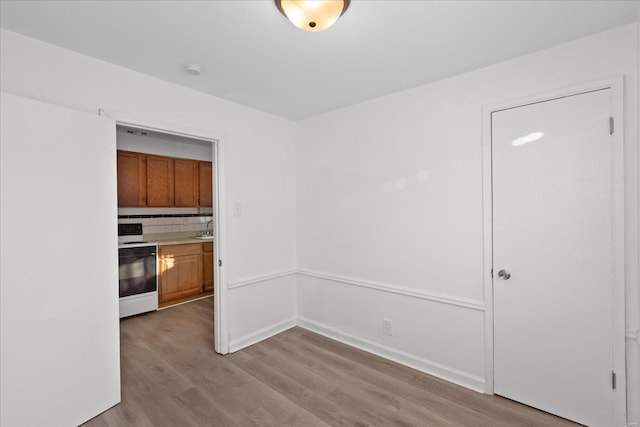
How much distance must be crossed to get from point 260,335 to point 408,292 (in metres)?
1.68

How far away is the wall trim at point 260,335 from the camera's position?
288 centimetres

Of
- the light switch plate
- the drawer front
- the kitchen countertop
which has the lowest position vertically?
the drawer front

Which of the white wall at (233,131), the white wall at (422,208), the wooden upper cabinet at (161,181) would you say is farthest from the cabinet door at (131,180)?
the white wall at (422,208)

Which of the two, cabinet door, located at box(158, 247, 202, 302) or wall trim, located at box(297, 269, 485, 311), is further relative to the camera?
cabinet door, located at box(158, 247, 202, 302)

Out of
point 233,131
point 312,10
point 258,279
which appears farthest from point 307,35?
point 258,279

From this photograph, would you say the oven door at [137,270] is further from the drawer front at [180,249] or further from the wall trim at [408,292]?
the wall trim at [408,292]

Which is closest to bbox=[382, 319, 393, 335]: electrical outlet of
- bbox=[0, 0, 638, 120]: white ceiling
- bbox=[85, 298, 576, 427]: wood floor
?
bbox=[85, 298, 576, 427]: wood floor

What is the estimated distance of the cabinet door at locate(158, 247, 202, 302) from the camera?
4.08m

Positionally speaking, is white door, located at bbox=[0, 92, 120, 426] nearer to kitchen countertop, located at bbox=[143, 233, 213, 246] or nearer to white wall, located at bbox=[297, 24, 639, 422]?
white wall, located at bbox=[297, 24, 639, 422]

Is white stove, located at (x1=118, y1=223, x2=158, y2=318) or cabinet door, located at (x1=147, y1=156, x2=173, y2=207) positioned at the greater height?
cabinet door, located at (x1=147, y1=156, x2=173, y2=207)

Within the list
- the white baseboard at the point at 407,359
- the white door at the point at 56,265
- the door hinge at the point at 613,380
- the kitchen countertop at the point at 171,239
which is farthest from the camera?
the kitchen countertop at the point at 171,239

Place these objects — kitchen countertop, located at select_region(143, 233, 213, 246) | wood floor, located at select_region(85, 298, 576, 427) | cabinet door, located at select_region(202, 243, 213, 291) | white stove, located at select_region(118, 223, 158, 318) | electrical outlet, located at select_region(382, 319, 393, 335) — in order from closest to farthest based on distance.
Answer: wood floor, located at select_region(85, 298, 576, 427)
electrical outlet, located at select_region(382, 319, 393, 335)
white stove, located at select_region(118, 223, 158, 318)
kitchen countertop, located at select_region(143, 233, 213, 246)
cabinet door, located at select_region(202, 243, 213, 291)

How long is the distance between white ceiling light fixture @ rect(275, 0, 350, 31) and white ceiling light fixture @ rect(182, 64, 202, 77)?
97cm

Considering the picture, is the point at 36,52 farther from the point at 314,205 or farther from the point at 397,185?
the point at 397,185
